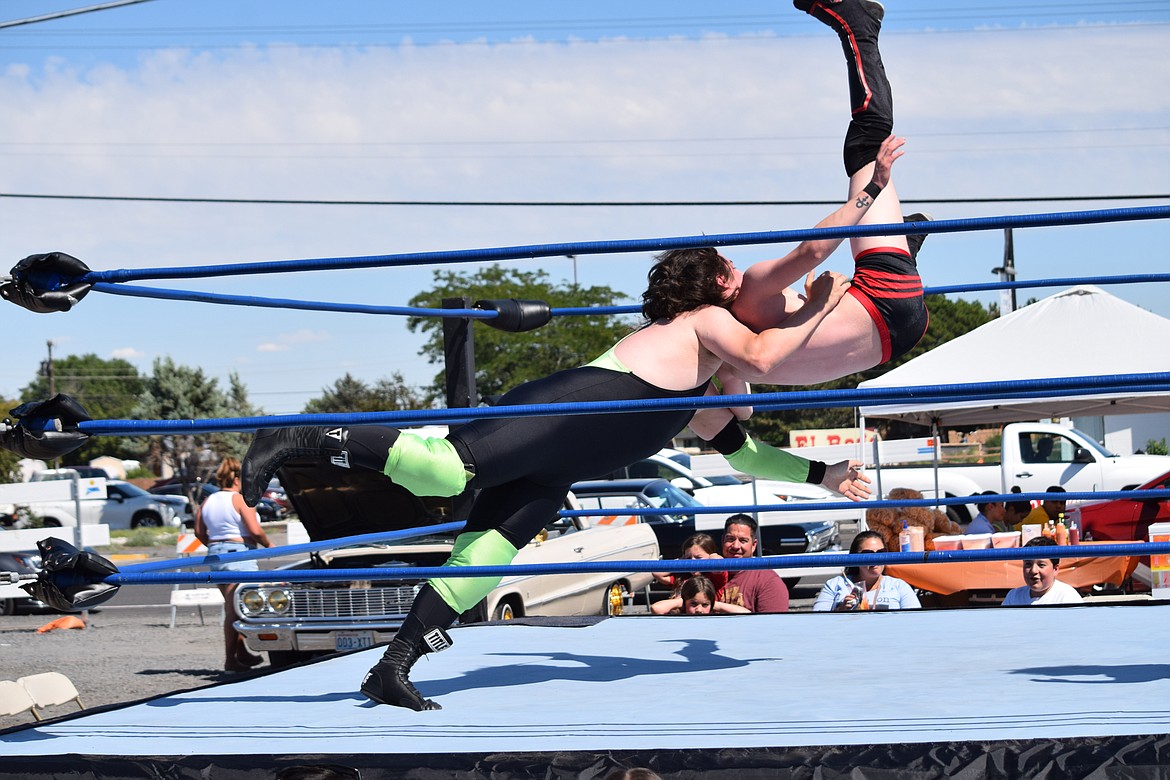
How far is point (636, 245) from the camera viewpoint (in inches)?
100

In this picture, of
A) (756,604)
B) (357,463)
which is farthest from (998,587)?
(357,463)

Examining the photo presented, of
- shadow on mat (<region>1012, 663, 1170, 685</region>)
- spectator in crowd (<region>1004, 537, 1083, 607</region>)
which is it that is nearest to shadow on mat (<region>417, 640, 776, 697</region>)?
shadow on mat (<region>1012, 663, 1170, 685</region>)

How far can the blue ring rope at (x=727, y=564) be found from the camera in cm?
245

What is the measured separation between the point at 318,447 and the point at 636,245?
0.92 metres

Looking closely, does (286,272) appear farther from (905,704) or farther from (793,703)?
(905,704)

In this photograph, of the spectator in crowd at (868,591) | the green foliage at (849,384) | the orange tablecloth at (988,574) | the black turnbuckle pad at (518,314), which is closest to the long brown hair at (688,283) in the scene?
the black turnbuckle pad at (518,314)

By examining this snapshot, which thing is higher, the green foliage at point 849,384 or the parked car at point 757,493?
the green foliage at point 849,384

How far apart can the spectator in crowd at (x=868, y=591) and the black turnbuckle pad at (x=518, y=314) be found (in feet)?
6.66

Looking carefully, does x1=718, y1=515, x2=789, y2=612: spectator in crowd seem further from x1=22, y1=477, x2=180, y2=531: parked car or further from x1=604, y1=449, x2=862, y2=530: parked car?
x1=22, y1=477, x2=180, y2=531: parked car

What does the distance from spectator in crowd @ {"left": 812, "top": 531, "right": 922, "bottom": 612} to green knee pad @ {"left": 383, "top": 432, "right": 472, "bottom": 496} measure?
2872 mm

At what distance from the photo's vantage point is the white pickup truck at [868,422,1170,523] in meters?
14.3

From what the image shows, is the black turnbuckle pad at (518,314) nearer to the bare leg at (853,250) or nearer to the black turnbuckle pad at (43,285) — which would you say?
the bare leg at (853,250)

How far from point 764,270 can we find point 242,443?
46776mm

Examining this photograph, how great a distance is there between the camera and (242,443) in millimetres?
47281
